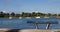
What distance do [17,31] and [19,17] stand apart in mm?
90188

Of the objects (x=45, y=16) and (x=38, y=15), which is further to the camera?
(x=45, y=16)

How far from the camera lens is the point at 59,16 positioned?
109m

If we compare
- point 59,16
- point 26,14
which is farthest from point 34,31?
point 59,16

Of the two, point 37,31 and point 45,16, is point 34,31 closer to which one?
point 37,31

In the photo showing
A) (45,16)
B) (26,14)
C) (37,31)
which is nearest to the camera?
(37,31)

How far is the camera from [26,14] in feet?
309

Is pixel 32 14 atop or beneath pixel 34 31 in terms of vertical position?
beneath

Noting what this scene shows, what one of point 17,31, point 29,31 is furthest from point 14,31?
point 29,31

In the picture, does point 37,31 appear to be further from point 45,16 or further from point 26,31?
point 45,16

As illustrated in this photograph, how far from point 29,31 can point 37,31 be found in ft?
1.29

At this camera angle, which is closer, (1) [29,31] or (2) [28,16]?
(1) [29,31]

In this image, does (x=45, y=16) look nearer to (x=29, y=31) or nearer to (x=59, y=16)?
(x=59, y=16)

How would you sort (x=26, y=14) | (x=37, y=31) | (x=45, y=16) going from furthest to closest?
1. (x=45, y=16)
2. (x=26, y=14)
3. (x=37, y=31)

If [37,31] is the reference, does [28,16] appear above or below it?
below
